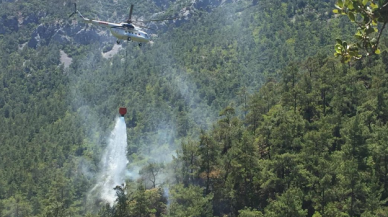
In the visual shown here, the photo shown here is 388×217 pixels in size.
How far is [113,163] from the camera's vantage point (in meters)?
108

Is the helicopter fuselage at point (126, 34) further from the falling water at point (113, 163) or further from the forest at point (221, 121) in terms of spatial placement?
the falling water at point (113, 163)

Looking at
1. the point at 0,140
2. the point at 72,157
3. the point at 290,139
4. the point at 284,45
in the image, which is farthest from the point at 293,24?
the point at 290,139

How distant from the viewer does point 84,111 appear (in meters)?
142

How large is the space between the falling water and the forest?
1925 millimetres

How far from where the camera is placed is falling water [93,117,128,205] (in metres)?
83.8

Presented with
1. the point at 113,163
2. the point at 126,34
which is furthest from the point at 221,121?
the point at 113,163

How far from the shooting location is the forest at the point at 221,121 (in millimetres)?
49531

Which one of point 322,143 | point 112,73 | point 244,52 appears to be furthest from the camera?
point 112,73

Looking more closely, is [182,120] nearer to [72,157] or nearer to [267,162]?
[72,157]

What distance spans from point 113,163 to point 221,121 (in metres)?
46.6

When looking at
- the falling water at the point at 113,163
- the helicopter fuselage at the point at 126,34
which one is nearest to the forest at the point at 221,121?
the falling water at the point at 113,163

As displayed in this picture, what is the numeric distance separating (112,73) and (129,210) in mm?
119079

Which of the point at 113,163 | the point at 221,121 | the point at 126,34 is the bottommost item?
the point at 113,163

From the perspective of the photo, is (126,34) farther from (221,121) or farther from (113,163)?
(113,163)
